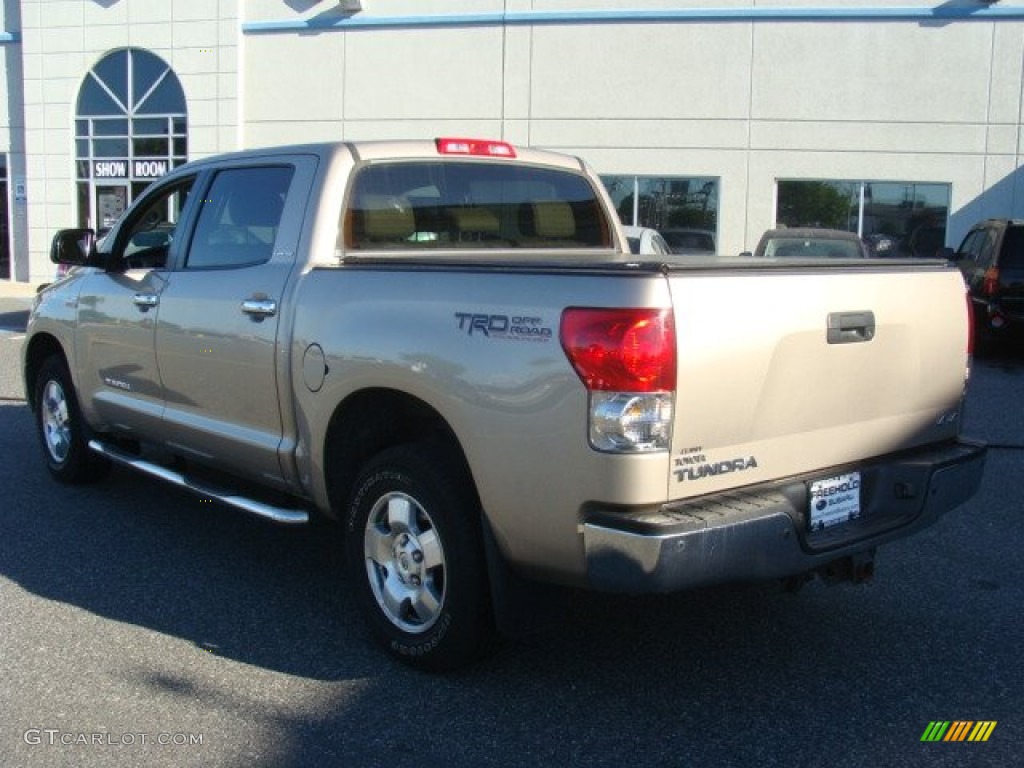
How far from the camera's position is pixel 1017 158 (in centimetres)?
1912

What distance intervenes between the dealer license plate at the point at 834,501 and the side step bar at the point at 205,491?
206 centimetres

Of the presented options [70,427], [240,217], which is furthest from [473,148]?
[70,427]

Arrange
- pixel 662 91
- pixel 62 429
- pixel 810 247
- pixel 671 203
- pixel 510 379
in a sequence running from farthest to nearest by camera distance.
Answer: pixel 671 203, pixel 662 91, pixel 810 247, pixel 62 429, pixel 510 379

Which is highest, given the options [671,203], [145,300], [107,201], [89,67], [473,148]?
[89,67]

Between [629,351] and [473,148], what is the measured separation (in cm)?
232

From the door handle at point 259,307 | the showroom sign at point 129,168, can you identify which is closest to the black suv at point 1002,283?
the door handle at point 259,307

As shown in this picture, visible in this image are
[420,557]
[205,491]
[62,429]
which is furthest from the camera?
[62,429]

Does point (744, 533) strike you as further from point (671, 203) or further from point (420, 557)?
point (671, 203)

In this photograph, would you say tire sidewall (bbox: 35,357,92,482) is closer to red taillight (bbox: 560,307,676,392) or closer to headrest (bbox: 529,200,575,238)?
headrest (bbox: 529,200,575,238)

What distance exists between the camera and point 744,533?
330 centimetres

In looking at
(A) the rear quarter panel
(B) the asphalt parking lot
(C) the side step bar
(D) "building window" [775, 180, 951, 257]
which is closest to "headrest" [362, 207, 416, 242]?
(A) the rear quarter panel

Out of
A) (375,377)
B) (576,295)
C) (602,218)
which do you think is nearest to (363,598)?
(375,377)

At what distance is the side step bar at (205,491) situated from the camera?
4488 millimetres

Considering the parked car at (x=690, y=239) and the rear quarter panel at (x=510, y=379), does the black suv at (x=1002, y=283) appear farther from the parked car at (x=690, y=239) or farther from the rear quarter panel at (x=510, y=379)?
the rear quarter panel at (x=510, y=379)
